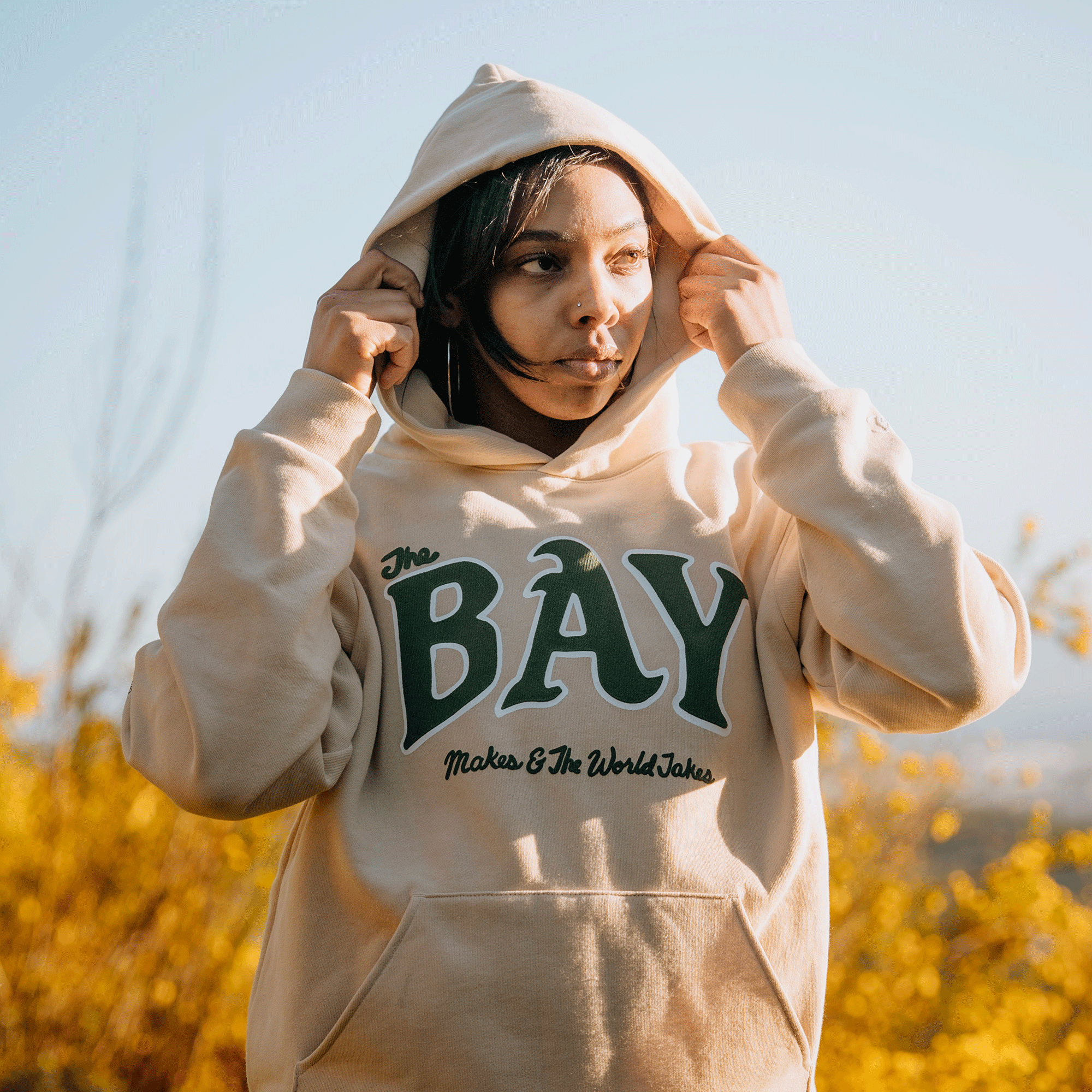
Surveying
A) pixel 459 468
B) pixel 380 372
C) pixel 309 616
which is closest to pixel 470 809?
pixel 309 616

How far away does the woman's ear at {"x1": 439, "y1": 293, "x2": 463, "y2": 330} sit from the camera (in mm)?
1661

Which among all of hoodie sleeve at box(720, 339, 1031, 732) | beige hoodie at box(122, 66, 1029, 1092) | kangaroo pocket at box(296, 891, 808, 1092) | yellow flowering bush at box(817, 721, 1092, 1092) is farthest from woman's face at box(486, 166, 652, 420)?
yellow flowering bush at box(817, 721, 1092, 1092)

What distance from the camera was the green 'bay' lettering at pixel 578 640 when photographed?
1.34m

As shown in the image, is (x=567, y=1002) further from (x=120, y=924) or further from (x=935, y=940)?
(x=935, y=940)

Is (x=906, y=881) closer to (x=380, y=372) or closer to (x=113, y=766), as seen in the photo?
(x=113, y=766)

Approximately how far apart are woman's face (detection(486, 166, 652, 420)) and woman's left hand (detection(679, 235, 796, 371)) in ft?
0.28

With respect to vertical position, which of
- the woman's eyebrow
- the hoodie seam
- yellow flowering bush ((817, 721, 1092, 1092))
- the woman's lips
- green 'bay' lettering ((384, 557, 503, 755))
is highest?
the woman's eyebrow

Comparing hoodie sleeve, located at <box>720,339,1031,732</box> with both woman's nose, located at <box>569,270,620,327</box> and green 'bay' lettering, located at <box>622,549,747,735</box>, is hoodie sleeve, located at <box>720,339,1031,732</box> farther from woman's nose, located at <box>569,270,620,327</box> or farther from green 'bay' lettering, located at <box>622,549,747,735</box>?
woman's nose, located at <box>569,270,620,327</box>

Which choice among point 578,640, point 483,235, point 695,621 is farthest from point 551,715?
point 483,235

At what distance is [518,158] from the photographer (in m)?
1.56

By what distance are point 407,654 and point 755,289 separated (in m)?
0.77

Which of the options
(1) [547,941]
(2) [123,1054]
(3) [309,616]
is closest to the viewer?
(1) [547,941]

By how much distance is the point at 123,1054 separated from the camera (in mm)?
2943

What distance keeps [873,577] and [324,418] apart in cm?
80
